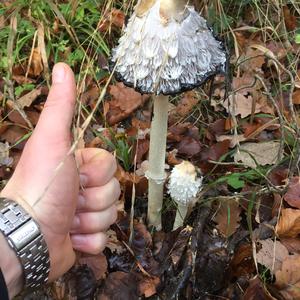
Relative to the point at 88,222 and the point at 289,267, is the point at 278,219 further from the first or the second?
the point at 88,222

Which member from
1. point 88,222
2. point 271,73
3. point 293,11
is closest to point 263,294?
point 88,222

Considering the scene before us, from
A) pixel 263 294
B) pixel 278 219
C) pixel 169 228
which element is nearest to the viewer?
pixel 263 294

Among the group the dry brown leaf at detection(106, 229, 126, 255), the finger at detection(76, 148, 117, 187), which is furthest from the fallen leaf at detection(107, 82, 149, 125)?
the finger at detection(76, 148, 117, 187)

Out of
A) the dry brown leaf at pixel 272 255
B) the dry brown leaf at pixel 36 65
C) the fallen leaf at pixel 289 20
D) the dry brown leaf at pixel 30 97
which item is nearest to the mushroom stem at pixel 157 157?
the dry brown leaf at pixel 272 255

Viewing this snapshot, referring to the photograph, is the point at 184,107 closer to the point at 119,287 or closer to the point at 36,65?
the point at 36,65

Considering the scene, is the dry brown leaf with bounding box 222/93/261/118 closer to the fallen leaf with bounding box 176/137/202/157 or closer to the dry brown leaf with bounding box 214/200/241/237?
the fallen leaf with bounding box 176/137/202/157

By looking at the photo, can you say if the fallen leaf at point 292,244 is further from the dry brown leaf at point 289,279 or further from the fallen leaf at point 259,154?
the fallen leaf at point 259,154
